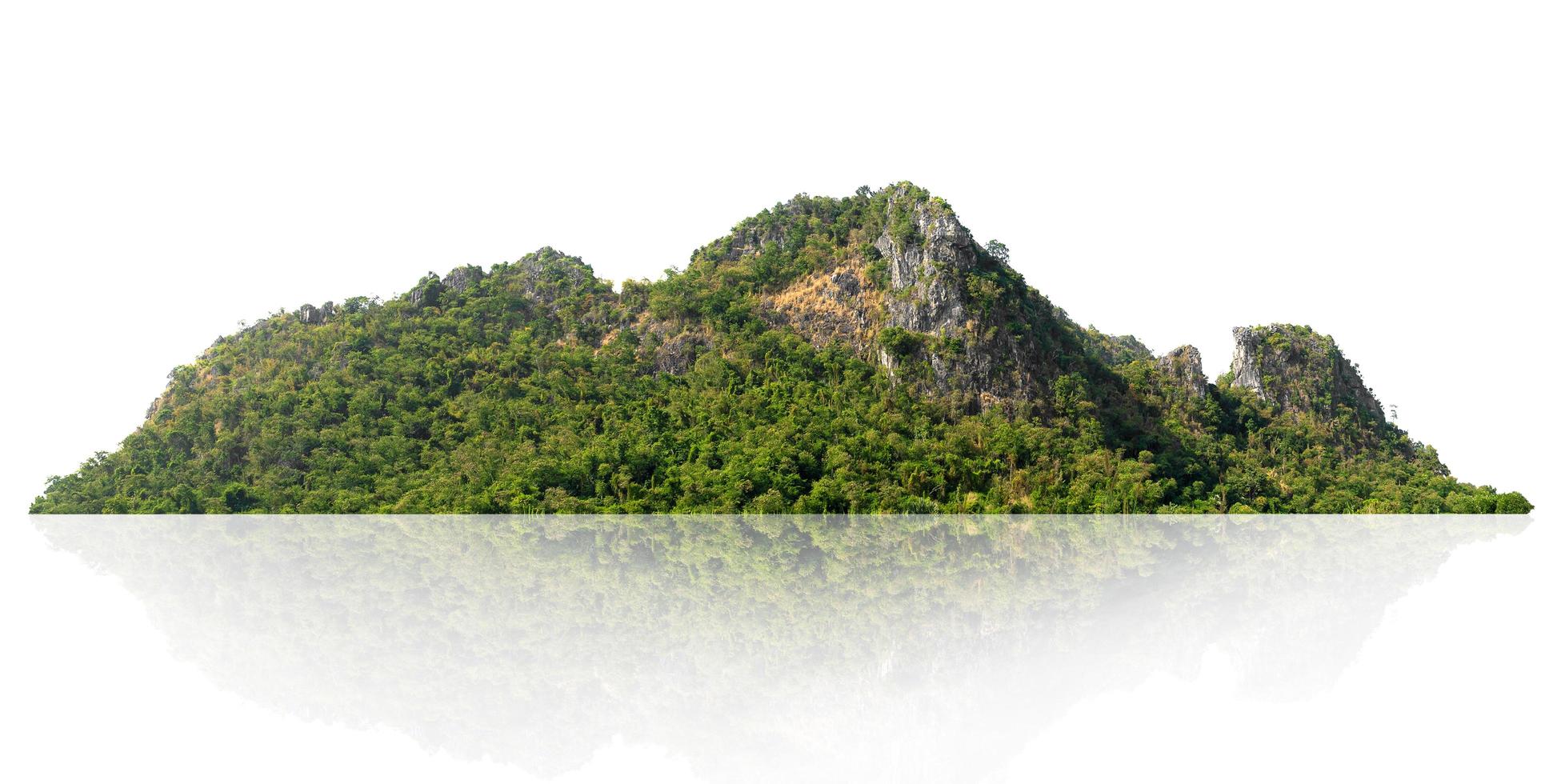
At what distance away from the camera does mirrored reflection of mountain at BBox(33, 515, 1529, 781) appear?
39.6ft

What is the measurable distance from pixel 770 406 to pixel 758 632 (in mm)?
33760

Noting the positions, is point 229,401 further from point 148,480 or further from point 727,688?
point 727,688

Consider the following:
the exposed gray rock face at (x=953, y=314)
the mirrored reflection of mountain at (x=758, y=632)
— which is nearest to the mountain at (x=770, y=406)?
the exposed gray rock face at (x=953, y=314)

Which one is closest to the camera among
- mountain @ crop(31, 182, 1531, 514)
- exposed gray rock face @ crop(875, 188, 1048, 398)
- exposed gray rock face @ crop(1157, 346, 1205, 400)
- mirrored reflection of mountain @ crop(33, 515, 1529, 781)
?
mirrored reflection of mountain @ crop(33, 515, 1529, 781)

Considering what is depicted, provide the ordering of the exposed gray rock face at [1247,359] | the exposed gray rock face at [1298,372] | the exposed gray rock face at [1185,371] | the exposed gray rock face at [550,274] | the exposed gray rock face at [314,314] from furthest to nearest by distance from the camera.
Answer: the exposed gray rock face at [550,274]
the exposed gray rock face at [314,314]
the exposed gray rock face at [1247,359]
the exposed gray rock face at [1298,372]
the exposed gray rock face at [1185,371]

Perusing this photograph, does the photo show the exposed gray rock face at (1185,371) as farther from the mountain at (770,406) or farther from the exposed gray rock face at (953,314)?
the exposed gray rock face at (953,314)

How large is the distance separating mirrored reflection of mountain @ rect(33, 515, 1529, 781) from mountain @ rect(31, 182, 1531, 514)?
15375 mm

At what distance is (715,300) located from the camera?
56344mm

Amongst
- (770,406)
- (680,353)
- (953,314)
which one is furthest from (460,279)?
(953,314)

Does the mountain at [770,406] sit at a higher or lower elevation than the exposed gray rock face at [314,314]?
lower

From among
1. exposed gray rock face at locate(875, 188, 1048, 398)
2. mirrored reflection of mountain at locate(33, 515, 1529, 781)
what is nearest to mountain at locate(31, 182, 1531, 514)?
exposed gray rock face at locate(875, 188, 1048, 398)

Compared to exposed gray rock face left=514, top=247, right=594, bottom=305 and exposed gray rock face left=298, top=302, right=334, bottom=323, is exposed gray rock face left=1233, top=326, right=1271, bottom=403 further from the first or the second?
exposed gray rock face left=298, top=302, right=334, bottom=323

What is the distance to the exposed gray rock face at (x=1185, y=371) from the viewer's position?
177 feet

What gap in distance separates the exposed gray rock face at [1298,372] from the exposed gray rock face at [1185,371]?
12.4 ft
